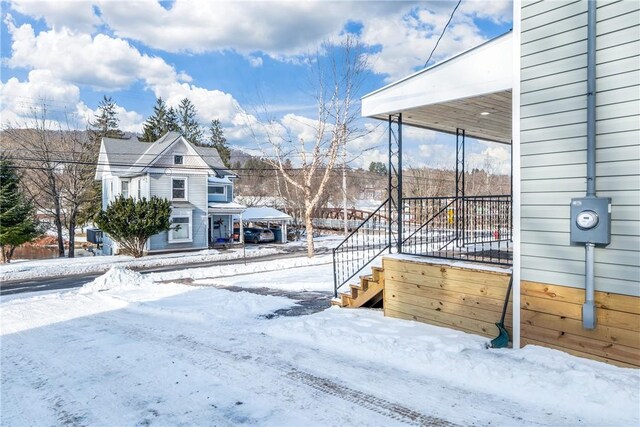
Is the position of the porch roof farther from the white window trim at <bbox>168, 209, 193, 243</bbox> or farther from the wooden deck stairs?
the wooden deck stairs

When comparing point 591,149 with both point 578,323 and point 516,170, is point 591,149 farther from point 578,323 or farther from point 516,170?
point 578,323

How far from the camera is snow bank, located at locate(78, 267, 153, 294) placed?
10039mm

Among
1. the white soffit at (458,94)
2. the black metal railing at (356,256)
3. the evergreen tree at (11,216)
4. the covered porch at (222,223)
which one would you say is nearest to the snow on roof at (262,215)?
the covered porch at (222,223)

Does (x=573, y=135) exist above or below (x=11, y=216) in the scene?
above

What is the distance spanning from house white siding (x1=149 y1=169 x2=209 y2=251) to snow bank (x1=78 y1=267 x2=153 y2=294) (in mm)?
11559

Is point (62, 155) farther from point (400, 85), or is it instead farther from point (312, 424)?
point (312, 424)

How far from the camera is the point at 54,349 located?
17.5ft

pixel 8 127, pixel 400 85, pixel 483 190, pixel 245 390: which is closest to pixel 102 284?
pixel 245 390

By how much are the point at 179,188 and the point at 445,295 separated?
20.2m

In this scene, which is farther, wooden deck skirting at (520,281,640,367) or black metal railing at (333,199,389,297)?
black metal railing at (333,199,389,297)

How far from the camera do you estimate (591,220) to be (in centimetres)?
389

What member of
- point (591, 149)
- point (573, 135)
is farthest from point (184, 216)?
point (591, 149)

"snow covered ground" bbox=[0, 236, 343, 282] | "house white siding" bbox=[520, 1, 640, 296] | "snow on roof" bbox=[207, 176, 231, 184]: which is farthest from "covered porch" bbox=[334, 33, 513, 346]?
"snow on roof" bbox=[207, 176, 231, 184]

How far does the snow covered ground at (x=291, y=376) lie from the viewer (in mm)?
3352
